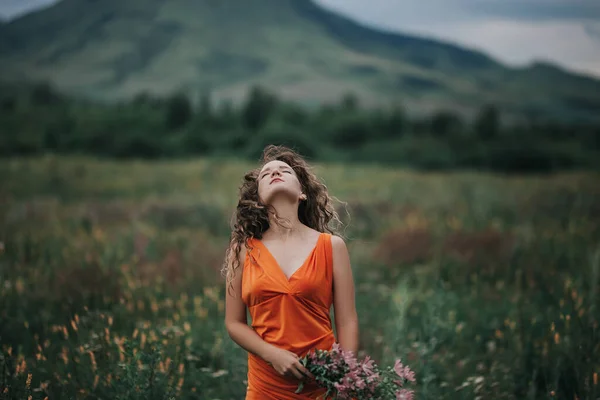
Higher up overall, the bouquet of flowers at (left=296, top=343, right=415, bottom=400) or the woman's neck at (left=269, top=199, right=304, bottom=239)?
the woman's neck at (left=269, top=199, right=304, bottom=239)

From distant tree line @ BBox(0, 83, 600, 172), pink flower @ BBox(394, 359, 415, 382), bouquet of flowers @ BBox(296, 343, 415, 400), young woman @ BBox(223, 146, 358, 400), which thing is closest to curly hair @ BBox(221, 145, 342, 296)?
young woman @ BBox(223, 146, 358, 400)

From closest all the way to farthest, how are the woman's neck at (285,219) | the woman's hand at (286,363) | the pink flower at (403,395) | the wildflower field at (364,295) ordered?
the pink flower at (403,395), the woman's hand at (286,363), the woman's neck at (285,219), the wildflower field at (364,295)

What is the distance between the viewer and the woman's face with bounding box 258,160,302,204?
2494 millimetres

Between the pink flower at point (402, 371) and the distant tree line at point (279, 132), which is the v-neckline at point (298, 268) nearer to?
the pink flower at point (402, 371)

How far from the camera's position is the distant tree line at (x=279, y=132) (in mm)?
33750

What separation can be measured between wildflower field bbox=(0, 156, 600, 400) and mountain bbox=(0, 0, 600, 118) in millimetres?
35912

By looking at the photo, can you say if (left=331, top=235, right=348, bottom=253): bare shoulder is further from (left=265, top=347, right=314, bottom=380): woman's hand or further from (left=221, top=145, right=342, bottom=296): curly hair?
(left=265, top=347, right=314, bottom=380): woman's hand

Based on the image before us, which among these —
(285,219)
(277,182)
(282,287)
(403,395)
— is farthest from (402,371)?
(277,182)

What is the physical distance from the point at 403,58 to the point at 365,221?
8217cm

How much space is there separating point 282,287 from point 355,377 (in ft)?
1.63

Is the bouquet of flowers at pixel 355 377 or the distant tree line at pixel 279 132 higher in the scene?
the bouquet of flowers at pixel 355 377

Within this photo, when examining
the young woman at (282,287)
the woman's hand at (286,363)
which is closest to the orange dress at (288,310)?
the young woman at (282,287)

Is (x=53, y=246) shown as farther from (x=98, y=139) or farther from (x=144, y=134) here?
(x=144, y=134)

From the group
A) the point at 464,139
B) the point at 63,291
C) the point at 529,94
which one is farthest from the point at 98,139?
the point at 529,94
